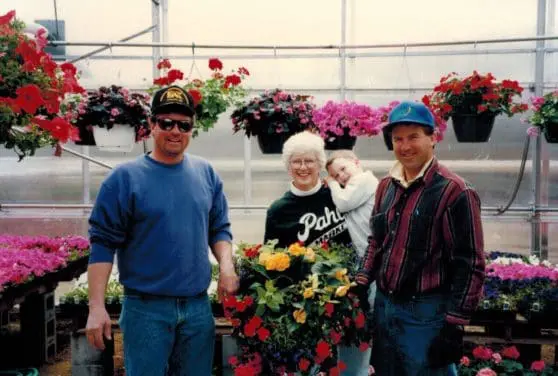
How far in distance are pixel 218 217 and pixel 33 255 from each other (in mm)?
2155

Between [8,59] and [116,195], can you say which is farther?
[8,59]

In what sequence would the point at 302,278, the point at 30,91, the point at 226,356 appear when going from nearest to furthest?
the point at 30,91 → the point at 302,278 → the point at 226,356

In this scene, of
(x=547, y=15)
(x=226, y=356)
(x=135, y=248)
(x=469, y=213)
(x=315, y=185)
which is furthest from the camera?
(x=547, y=15)

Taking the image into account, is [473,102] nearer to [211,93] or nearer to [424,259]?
[211,93]

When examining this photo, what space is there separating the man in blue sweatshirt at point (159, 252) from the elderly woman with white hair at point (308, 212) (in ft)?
1.90

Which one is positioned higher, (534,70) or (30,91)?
(534,70)

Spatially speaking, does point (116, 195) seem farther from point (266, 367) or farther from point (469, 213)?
point (469, 213)

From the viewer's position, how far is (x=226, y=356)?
11.9 ft

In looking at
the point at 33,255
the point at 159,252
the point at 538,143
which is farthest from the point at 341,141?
the point at 538,143

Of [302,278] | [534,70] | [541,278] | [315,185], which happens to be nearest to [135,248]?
[302,278]

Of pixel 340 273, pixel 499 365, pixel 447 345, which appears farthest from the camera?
pixel 499 365

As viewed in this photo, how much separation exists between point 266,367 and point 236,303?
35cm

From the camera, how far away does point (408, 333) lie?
7.23 feet

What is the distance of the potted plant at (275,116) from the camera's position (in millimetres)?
3619
